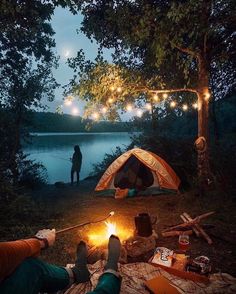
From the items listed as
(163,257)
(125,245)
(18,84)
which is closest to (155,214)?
(125,245)

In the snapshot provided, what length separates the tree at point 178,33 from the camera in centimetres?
862

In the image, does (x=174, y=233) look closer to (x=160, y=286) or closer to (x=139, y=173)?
(x=160, y=286)

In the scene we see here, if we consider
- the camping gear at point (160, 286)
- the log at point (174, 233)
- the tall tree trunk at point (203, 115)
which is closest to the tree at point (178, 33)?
the tall tree trunk at point (203, 115)

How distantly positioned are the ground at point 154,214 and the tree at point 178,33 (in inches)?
56.0

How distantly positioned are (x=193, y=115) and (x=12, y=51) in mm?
20044

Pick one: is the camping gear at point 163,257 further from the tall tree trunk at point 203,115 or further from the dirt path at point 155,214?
the tall tree trunk at point 203,115

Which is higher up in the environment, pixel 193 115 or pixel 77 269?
pixel 193 115

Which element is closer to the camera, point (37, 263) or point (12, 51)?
point (37, 263)

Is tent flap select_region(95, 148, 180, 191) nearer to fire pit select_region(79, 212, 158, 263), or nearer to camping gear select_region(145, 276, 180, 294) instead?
fire pit select_region(79, 212, 158, 263)

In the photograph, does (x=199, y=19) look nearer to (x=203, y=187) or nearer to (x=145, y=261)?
(x=203, y=187)

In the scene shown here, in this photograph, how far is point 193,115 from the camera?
31281 mm

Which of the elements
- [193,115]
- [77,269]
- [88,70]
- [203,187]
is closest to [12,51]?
[88,70]

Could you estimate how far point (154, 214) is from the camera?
343 inches

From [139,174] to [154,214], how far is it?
3033mm
